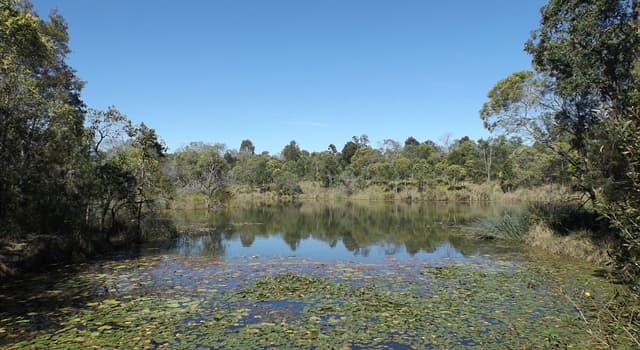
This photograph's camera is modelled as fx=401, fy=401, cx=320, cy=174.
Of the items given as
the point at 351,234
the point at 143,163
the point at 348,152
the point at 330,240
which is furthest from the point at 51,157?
the point at 348,152

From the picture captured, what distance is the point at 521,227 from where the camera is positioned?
1547cm

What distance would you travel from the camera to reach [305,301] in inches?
296

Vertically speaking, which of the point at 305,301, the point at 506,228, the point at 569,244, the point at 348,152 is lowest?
the point at 305,301

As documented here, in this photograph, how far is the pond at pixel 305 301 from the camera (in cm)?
557

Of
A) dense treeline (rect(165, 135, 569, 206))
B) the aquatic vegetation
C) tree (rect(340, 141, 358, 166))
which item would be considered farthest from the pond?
tree (rect(340, 141, 358, 166))

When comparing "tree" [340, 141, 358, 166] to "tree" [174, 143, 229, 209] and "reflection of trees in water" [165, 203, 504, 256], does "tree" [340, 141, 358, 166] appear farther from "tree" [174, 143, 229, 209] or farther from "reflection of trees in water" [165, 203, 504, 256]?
"reflection of trees in water" [165, 203, 504, 256]

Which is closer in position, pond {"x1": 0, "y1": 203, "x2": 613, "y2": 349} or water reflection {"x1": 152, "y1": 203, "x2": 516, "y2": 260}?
pond {"x1": 0, "y1": 203, "x2": 613, "y2": 349}

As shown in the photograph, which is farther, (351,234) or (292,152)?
(292,152)

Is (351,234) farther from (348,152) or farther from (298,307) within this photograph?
(348,152)

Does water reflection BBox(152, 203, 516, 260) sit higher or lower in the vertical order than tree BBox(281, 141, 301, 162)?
lower

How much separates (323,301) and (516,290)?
3993 mm

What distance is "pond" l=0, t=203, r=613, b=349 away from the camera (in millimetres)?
5570

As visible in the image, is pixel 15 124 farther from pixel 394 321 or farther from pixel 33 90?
pixel 394 321

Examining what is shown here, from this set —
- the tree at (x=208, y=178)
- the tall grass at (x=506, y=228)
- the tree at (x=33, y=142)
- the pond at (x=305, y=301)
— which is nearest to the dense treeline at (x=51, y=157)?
the tree at (x=33, y=142)
